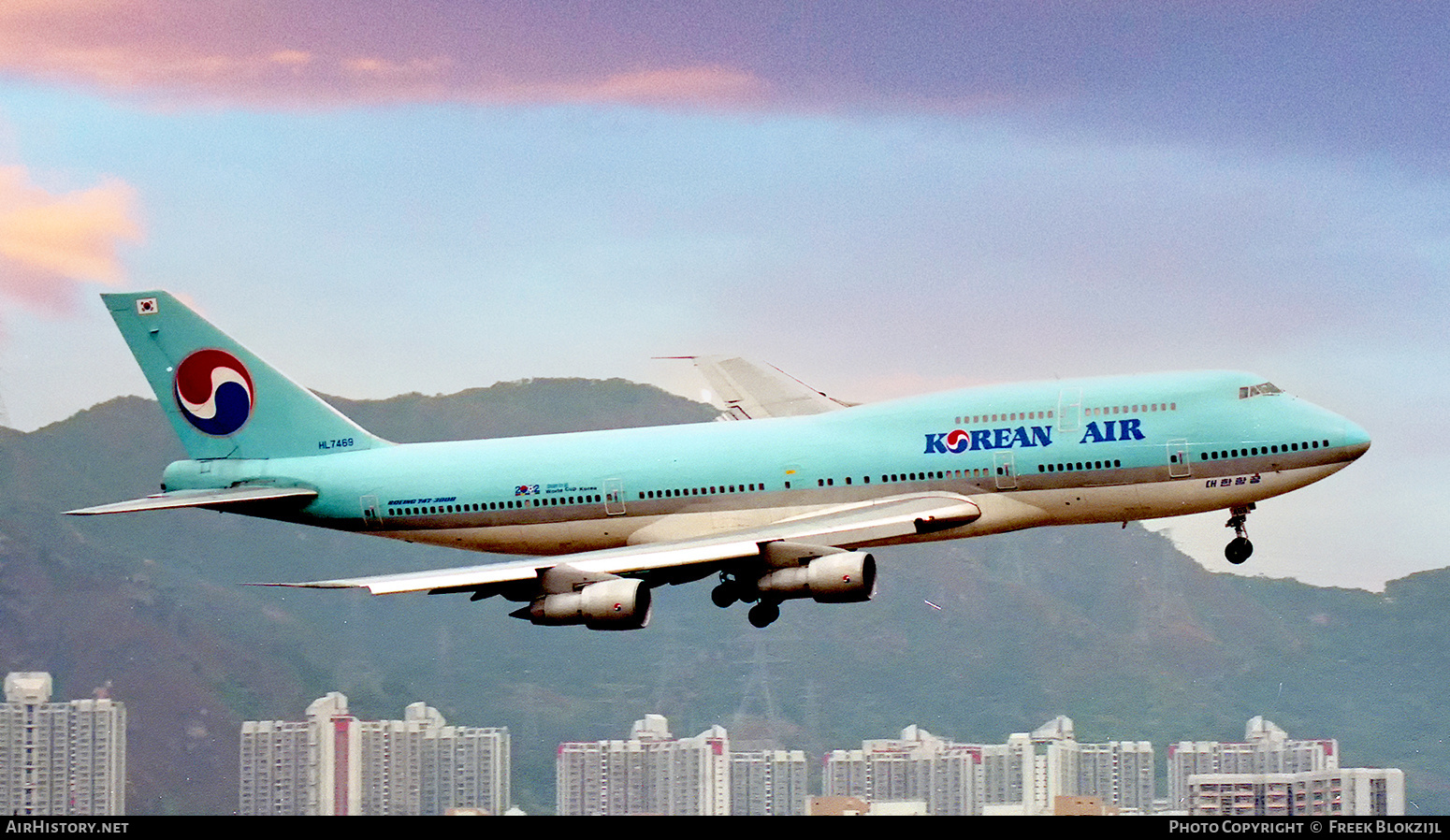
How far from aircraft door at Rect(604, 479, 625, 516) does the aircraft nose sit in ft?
84.2

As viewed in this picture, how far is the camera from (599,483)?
73125 mm

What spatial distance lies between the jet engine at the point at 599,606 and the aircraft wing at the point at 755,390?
2527 cm

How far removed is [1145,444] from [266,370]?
124 feet

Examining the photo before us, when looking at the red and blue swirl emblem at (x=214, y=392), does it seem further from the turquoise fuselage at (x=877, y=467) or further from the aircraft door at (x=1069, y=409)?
the aircraft door at (x=1069, y=409)

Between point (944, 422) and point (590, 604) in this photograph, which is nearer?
point (590, 604)

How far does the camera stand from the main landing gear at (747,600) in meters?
71.2

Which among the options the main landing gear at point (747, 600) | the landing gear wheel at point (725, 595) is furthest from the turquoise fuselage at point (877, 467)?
the landing gear wheel at point (725, 595)

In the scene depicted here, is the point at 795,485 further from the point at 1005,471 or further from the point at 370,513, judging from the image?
the point at 370,513

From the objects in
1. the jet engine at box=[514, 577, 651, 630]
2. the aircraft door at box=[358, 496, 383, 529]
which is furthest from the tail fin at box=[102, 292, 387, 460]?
the jet engine at box=[514, 577, 651, 630]

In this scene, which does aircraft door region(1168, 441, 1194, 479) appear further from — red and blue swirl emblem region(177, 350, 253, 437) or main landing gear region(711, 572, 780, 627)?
red and blue swirl emblem region(177, 350, 253, 437)
